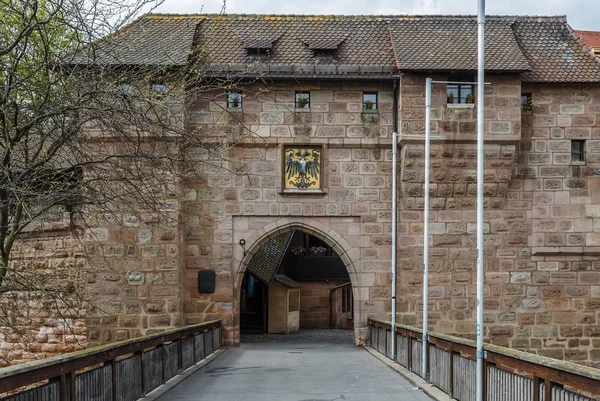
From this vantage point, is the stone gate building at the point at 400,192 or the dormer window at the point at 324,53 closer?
the stone gate building at the point at 400,192

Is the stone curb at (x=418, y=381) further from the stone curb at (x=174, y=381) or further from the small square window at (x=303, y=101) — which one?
the small square window at (x=303, y=101)

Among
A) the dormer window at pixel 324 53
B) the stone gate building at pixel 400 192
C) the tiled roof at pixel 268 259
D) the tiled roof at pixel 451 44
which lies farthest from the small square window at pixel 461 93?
the tiled roof at pixel 268 259

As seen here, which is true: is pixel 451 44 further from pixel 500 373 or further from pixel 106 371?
pixel 106 371

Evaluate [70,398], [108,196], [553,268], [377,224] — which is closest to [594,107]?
[553,268]

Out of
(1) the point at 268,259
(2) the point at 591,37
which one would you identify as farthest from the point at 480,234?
(2) the point at 591,37

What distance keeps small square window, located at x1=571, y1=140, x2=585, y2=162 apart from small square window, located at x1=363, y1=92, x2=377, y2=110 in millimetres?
4731

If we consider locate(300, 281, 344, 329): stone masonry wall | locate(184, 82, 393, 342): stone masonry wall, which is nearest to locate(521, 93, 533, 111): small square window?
locate(184, 82, 393, 342): stone masonry wall

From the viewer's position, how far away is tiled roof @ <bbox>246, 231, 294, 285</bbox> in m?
29.0

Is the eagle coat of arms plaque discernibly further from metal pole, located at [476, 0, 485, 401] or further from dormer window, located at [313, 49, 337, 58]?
metal pole, located at [476, 0, 485, 401]

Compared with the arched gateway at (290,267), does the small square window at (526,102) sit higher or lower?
higher

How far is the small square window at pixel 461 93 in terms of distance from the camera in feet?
67.1

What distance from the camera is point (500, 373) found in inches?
349

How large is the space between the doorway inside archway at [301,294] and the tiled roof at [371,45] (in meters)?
10.8

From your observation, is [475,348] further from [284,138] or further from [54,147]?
[284,138]
